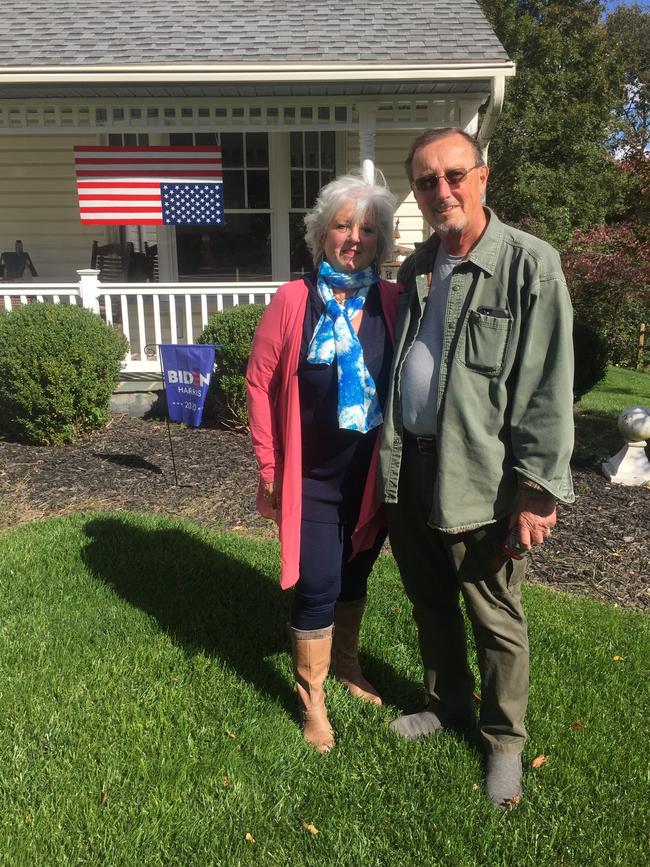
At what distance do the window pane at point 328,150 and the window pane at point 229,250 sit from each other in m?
1.05

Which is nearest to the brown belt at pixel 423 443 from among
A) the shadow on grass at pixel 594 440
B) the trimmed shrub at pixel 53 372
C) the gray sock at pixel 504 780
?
the gray sock at pixel 504 780

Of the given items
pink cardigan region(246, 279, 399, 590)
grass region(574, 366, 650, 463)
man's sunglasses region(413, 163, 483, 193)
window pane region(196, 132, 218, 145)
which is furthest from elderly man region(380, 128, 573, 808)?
window pane region(196, 132, 218, 145)

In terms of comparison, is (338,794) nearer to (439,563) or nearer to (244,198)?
(439,563)

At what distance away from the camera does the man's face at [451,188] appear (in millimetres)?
2127

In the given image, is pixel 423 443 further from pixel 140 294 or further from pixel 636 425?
pixel 140 294

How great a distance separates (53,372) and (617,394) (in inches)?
322

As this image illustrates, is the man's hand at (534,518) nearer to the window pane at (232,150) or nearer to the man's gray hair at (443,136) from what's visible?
the man's gray hair at (443,136)

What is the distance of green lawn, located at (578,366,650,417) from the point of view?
29.5ft

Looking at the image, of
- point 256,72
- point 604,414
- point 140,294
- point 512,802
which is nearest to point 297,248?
point 256,72

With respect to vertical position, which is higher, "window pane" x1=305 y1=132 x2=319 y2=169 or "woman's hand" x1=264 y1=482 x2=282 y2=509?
"window pane" x1=305 y1=132 x2=319 y2=169

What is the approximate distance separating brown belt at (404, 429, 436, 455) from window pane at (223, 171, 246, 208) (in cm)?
777

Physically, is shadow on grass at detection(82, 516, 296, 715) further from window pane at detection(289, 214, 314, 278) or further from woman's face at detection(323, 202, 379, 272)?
window pane at detection(289, 214, 314, 278)

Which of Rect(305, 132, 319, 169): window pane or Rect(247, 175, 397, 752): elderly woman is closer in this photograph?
Rect(247, 175, 397, 752): elderly woman

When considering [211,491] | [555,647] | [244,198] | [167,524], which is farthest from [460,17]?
[555,647]
